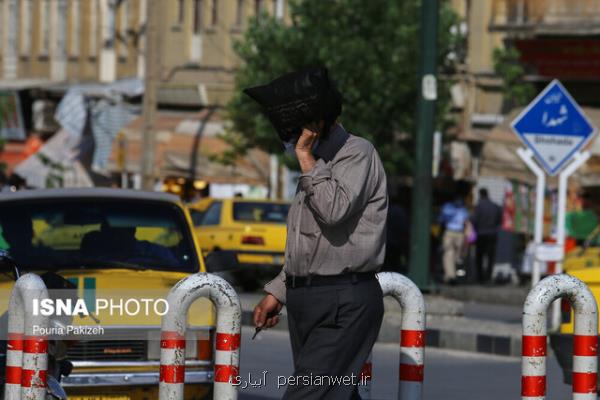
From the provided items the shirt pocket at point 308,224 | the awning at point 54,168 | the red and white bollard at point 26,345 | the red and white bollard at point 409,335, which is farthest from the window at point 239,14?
the shirt pocket at point 308,224

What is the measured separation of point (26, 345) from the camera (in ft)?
27.5

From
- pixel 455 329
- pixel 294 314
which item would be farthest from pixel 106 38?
pixel 294 314

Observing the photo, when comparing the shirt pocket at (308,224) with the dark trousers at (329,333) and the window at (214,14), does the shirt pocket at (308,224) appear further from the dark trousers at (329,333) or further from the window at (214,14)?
the window at (214,14)

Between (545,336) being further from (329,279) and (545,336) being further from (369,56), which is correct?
(369,56)

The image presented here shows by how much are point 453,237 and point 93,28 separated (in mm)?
22755

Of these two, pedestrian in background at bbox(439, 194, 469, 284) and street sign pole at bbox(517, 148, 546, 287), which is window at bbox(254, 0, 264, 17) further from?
street sign pole at bbox(517, 148, 546, 287)

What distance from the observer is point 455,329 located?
18.8m

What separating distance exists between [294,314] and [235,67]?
125ft

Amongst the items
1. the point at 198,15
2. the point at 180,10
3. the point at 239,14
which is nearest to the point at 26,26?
the point at 180,10

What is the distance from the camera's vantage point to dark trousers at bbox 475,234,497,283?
→ 32875 millimetres

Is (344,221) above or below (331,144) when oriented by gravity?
below

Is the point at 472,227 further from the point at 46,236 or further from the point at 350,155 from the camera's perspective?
the point at 350,155

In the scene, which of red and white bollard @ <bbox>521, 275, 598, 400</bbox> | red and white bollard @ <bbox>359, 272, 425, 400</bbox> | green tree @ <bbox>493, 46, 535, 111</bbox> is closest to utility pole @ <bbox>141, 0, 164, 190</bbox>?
green tree @ <bbox>493, 46, 535, 111</bbox>

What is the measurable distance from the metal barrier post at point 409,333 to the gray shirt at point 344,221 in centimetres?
116
